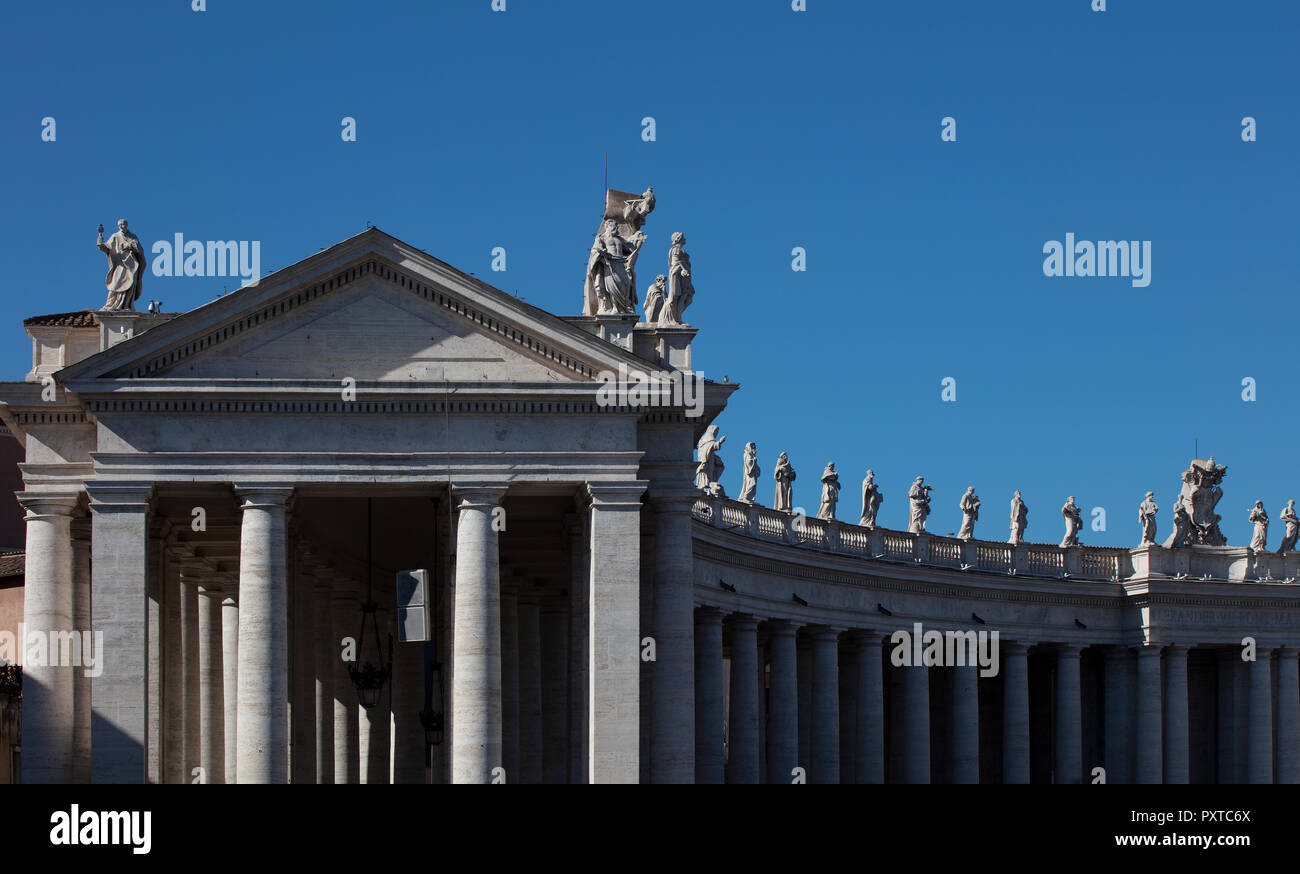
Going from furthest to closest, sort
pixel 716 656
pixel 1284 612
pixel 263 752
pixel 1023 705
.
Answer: pixel 1284 612 → pixel 1023 705 → pixel 716 656 → pixel 263 752

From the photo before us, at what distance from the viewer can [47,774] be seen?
81500mm

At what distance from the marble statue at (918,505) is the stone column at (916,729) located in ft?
28.1

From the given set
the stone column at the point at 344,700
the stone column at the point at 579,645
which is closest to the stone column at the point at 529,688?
the stone column at the point at 344,700

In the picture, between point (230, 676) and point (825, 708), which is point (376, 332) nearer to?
point (230, 676)

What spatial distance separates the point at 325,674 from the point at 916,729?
111 ft

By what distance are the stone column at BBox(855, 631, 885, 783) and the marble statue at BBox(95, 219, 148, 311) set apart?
Result: 46.0m

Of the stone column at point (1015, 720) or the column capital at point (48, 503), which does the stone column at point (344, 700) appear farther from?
the stone column at point (1015, 720)

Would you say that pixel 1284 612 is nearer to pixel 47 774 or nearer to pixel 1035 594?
pixel 1035 594

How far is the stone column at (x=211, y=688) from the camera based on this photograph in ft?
331

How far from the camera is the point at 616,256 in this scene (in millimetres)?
87375

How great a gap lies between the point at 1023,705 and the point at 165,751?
5169 cm

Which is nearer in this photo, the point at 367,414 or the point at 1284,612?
the point at 367,414
